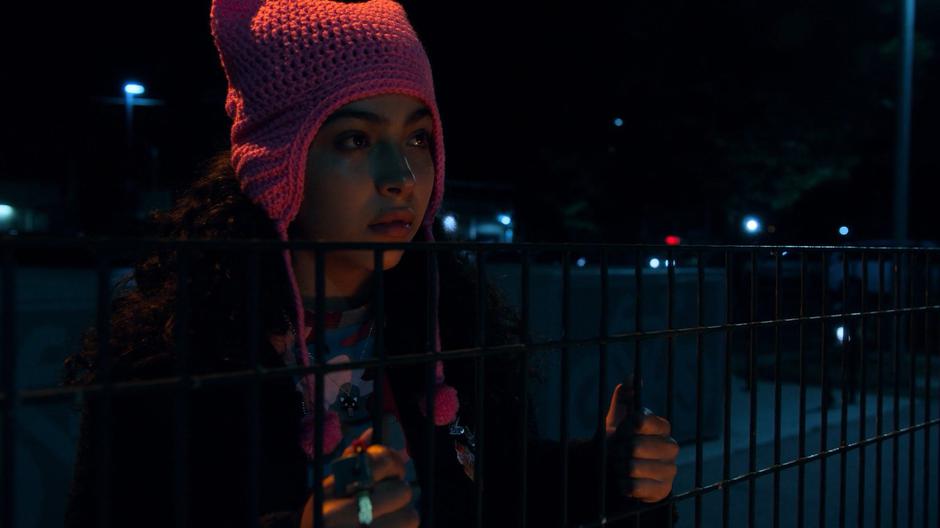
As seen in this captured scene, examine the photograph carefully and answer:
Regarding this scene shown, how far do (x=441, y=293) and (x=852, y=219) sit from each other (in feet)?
106

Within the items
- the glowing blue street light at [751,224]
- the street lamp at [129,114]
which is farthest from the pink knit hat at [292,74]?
the glowing blue street light at [751,224]

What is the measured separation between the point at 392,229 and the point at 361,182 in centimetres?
11

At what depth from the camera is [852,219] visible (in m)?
30.5

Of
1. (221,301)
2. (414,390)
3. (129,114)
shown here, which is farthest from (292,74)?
(129,114)

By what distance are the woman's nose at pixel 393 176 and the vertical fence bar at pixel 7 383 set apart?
0.88m

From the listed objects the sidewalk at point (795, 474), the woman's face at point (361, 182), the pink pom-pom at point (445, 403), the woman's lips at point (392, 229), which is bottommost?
the sidewalk at point (795, 474)

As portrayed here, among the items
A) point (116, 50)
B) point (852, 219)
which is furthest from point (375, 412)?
point (852, 219)

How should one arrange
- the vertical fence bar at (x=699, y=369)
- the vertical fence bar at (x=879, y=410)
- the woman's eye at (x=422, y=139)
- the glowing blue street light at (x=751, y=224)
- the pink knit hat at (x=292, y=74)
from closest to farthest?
the vertical fence bar at (x=699, y=369)
the pink knit hat at (x=292, y=74)
the woman's eye at (x=422, y=139)
the vertical fence bar at (x=879, y=410)
the glowing blue street light at (x=751, y=224)

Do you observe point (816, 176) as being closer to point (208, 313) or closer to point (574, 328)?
point (574, 328)

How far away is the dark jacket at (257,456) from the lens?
3.70 feet

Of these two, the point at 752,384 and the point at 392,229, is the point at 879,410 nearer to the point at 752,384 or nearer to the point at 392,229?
the point at 752,384

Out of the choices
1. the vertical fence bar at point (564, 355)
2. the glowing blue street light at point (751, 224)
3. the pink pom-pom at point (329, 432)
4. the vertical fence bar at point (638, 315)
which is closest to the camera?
the pink pom-pom at point (329, 432)

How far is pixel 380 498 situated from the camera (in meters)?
1.06

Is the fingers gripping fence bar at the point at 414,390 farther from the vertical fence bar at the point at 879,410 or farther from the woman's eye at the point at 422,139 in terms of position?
the woman's eye at the point at 422,139
